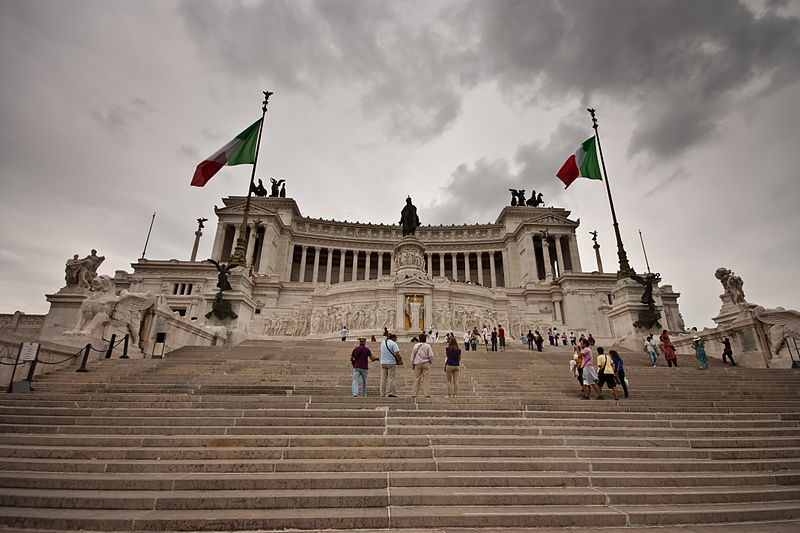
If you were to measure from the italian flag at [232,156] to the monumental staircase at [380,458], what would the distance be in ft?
40.7

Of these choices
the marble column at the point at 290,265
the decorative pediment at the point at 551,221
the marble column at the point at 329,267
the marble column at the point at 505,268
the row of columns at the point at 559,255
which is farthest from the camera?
the marble column at the point at 505,268

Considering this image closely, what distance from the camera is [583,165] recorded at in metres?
22.9

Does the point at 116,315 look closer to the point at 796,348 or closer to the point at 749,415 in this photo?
the point at 749,415

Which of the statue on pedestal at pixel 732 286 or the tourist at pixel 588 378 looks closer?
the tourist at pixel 588 378

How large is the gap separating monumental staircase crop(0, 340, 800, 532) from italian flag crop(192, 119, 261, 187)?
12.4 metres

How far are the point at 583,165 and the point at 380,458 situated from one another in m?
22.1

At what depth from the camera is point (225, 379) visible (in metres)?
10.5

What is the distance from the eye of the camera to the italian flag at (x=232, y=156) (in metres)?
20.0

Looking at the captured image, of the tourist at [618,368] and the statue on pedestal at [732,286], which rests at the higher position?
the statue on pedestal at [732,286]

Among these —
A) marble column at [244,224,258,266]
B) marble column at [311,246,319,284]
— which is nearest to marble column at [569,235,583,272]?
marble column at [311,246,319,284]

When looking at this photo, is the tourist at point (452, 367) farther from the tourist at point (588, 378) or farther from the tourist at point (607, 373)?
the tourist at point (607, 373)

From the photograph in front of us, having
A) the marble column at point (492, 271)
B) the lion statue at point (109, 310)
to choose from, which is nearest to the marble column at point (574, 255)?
the marble column at point (492, 271)

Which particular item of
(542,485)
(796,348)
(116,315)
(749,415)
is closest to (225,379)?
(116,315)

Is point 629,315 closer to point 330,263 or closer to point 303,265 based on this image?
point 330,263
